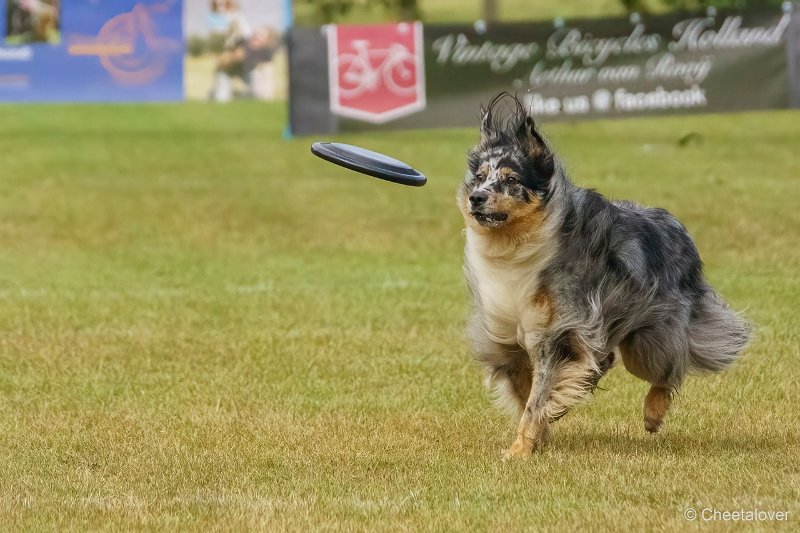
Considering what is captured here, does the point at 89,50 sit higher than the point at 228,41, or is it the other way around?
the point at 228,41

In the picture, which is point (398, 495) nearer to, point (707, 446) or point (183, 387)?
point (707, 446)

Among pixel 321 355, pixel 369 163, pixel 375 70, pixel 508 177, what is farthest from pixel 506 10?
pixel 508 177

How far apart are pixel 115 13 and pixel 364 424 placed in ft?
64.4

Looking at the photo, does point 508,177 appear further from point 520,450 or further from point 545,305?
point 520,450

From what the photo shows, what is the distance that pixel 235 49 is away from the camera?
1125 inches

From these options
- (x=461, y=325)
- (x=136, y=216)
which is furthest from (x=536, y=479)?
(x=136, y=216)

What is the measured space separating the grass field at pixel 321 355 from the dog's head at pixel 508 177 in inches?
50.2

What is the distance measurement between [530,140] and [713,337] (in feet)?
5.81

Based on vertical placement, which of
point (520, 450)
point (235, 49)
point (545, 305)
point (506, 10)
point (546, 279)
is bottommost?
point (506, 10)

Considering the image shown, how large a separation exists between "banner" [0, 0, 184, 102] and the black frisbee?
19.0m

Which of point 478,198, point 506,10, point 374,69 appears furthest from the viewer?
point 506,10

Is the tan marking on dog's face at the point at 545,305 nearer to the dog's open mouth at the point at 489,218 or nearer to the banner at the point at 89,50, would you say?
the dog's open mouth at the point at 489,218

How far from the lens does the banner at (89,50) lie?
26672 millimetres

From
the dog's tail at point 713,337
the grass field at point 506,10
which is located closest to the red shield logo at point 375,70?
the dog's tail at point 713,337
